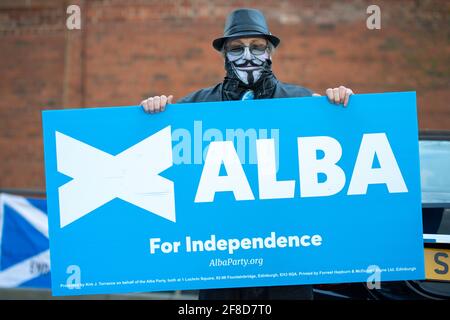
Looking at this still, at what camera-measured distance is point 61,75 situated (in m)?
8.68

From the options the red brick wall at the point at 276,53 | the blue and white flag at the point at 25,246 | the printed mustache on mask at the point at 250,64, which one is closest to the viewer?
the printed mustache on mask at the point at 250,64

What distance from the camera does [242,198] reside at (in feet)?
11.2

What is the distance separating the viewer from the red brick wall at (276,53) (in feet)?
27.6

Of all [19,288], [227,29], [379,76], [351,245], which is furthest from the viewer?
[379,76]

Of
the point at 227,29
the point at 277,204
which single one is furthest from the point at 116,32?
the point at 277,204

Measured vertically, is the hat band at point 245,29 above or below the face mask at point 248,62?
above

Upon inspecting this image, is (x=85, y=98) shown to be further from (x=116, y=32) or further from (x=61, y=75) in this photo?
(x=116, y=32)

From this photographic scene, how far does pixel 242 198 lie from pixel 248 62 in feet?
2.77

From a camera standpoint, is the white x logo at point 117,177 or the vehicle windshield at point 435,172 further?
the vehicle windshield at point 435,172

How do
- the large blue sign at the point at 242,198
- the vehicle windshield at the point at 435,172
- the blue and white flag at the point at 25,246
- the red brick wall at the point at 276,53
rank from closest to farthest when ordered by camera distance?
the large blue sign at the point at 242,198
the vehicle windshield at the point at 435,172
the blue and white flag at the point at 25,246
the red brick wall at the point at 276,53

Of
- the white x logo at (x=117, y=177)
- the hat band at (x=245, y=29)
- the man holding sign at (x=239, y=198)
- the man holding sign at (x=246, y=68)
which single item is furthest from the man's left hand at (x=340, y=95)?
the white x logo at (x=117, y=177)

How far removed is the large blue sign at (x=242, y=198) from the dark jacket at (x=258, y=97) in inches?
3.4

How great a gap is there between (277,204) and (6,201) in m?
4.18

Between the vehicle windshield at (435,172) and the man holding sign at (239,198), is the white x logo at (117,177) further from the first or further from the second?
the vehicle windshield at (435,172)
